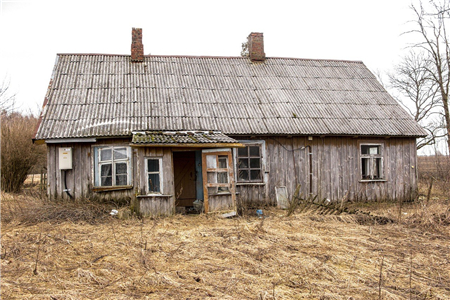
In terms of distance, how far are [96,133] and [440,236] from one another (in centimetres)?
961

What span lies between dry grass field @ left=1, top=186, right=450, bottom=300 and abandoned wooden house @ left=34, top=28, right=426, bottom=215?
161 centimetres

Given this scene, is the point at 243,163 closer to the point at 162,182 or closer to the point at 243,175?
the point at 243,175

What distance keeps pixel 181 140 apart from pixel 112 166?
2.61 m

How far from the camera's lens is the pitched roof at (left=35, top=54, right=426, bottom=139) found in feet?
42.2

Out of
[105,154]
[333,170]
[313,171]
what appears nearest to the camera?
[105,154]

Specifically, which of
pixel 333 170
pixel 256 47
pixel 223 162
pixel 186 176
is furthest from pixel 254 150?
pixel 256 47

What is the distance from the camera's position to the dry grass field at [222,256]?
539cm

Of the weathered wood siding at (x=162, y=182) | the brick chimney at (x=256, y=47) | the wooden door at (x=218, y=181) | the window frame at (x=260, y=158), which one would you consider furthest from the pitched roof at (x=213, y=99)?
the wooden door at (x=218, y=181)

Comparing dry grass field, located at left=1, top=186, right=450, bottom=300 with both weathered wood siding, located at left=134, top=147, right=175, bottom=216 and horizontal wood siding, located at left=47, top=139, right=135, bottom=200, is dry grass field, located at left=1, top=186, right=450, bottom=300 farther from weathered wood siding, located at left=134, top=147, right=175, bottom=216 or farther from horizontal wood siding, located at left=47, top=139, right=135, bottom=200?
horizontal wood siding, located at left=47, top=139, right=135, bottom=200

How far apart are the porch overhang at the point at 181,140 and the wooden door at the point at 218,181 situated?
382 millimetres

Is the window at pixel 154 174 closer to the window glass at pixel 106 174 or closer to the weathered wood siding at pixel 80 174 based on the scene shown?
the weathered wood siding at pixel 80 174

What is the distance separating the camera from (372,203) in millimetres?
13734

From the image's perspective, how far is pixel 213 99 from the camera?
1438 cm

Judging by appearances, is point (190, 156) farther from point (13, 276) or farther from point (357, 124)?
point (13, 276)
